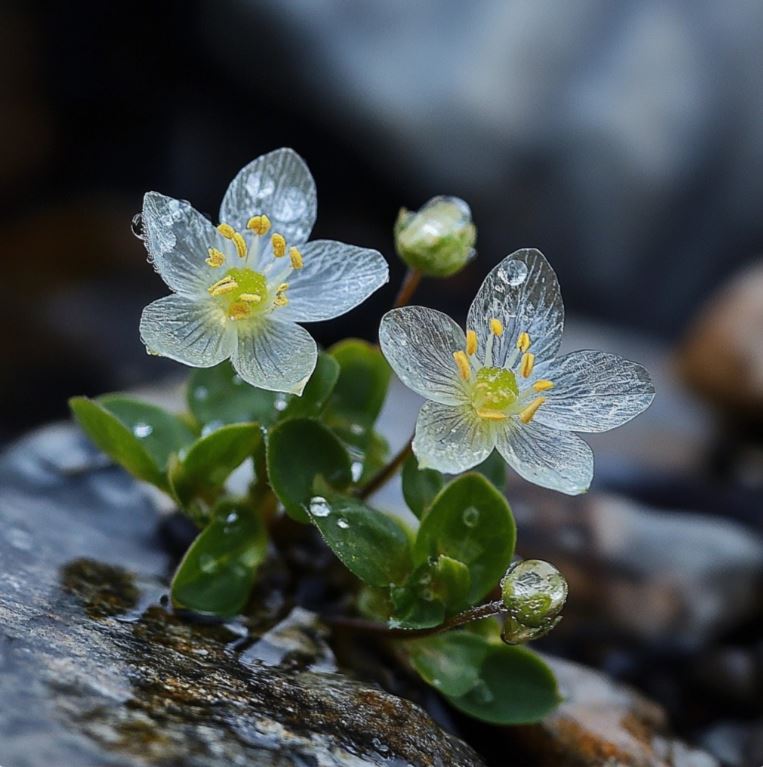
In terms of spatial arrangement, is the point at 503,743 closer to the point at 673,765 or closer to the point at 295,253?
the point at 673,765

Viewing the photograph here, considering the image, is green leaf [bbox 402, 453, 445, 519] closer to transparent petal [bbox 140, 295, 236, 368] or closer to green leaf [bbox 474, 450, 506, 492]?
green leaf [bbox 474, 450, 506, 492]

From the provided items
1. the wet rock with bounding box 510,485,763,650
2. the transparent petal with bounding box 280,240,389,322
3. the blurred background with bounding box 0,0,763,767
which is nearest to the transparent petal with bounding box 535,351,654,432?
the transparent petal with bounding box 280,240,389,322

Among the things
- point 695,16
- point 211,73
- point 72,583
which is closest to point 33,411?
point 211,73

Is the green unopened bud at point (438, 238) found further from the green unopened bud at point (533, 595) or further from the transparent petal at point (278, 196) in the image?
the green unopened bud at point (533, 595)

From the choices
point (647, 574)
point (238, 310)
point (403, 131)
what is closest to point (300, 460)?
point (238, 310)

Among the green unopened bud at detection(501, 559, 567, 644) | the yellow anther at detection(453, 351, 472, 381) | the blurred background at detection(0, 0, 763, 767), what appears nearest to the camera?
the green unopened bud at detection(501, 559, 567, 644)

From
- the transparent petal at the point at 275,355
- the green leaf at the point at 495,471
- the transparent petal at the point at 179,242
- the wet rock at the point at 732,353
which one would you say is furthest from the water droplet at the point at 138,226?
the wet rock at the point at 732,353

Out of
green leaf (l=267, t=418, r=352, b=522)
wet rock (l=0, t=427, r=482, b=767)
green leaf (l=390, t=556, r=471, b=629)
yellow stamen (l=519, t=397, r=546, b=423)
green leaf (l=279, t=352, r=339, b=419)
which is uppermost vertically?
yellow stamen (l=519, t=397, r=546, b=423)
